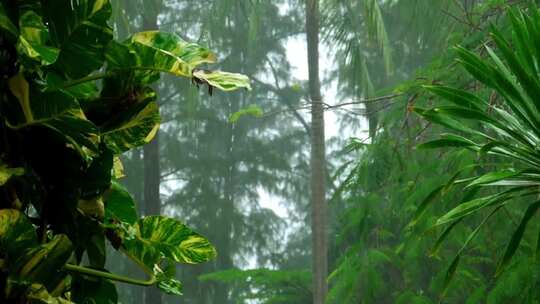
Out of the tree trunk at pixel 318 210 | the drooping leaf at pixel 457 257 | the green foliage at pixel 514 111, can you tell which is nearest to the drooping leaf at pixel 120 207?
the green foliage at pixel 514 111

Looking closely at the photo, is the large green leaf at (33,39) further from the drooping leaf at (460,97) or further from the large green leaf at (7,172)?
the drooping leaf at (460,97)

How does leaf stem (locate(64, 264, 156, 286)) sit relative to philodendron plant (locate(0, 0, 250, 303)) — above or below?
below

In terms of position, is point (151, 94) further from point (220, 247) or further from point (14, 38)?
point (220, 247)

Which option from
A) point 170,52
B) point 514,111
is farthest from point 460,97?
point 170,52

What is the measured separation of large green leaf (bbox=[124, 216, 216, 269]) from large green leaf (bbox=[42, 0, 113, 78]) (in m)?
0.28

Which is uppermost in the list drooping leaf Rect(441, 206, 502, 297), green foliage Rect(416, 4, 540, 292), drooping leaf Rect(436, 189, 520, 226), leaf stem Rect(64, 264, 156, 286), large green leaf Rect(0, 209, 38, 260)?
green foliage Rect(416, 4, 540, 292)

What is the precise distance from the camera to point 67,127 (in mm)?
993

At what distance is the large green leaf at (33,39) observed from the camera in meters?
0.98

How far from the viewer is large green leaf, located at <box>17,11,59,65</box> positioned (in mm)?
976

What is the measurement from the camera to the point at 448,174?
198 inches

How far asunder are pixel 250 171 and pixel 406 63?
3.09m

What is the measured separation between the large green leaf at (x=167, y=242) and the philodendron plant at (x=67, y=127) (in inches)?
2.9

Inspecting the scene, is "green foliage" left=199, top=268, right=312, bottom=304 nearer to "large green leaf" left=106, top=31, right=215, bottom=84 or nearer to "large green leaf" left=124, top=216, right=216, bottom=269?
"large green leaf" left=124, top=216, right=216, bottom=269

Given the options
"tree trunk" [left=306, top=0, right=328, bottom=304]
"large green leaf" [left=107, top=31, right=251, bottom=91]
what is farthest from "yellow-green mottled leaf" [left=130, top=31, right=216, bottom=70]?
"tree trunk" [left=306, top=0, right=328, bottom=304]
